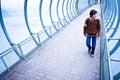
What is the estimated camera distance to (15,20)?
698cm

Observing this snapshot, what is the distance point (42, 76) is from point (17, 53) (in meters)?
1.50

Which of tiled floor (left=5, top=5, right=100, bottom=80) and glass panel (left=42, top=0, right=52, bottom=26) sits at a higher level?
glass panel (left=42, top=0, right=52, bottom=26)

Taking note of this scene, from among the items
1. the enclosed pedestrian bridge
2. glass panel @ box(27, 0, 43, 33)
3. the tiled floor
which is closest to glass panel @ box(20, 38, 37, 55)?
the enclosed pedestrian bridge

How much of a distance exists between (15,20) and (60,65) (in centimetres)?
317

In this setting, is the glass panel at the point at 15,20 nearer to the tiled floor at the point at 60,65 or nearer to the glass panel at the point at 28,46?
the glass panel at the point at 28,46

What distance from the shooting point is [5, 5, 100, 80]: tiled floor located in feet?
14.9

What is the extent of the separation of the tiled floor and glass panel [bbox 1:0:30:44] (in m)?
1.41

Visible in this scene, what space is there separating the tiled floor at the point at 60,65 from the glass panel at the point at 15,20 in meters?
1.41

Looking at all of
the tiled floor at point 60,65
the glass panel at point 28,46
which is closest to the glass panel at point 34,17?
the glass panel at point 28,46

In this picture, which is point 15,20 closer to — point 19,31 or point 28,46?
point 19,31

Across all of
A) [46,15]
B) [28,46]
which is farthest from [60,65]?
[46,15]

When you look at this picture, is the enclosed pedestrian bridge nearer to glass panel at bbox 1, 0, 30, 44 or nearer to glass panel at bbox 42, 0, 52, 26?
glass panel at bbox 1, 0, 30, 44

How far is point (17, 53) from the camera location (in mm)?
5523

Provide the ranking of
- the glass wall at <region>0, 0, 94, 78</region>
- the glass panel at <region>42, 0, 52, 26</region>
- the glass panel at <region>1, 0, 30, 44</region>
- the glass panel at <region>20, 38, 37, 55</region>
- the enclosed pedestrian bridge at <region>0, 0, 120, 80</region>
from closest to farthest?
the enclosed pedestrian bridge at <region>0, 0, 120, 80</region> → the glass wall at <region>0, 0, 94, 78</region> → the glass panel at <region>20, 38, 37, 55</region> → the glass panel at <region>1, 0, 30, 44</region> → the glass panel at <region>42, 0, 52, 26</region>
